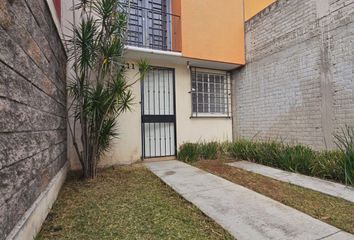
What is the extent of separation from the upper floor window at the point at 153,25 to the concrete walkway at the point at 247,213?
13.6 feet

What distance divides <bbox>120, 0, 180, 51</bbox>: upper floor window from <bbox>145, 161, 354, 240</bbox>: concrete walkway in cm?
415

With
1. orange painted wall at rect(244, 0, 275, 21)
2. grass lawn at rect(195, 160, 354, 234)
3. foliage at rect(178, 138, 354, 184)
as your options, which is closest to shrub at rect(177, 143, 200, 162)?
foliage at rect(178, 138, 354, 184)

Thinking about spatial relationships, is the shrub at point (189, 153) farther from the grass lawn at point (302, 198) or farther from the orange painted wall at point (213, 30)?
the orange painted wall at point (213, 30)

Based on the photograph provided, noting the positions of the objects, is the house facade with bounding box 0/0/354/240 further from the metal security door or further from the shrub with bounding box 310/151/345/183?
the shrub with bounding box 310/151/345/183

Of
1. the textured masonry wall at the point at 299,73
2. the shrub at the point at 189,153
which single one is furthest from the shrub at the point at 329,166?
the shrub at the point at 189,153

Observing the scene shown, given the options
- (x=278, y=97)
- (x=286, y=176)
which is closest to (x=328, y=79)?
(x=278, y=97)

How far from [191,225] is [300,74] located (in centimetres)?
510

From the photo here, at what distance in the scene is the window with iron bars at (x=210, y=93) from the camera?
25.9 feet

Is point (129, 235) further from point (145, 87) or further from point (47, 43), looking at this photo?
point (145, 87)

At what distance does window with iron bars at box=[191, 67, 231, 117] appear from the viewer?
789cm

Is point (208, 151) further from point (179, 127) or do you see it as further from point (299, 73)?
point (299, 73)

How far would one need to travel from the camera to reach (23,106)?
89.9 inches

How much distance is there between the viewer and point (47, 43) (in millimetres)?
3373

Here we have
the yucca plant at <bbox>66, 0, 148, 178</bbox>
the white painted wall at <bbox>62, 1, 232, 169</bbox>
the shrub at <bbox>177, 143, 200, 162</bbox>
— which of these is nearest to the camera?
the yucca plant at <bbox>66, 0, 148, 178</bbox>
